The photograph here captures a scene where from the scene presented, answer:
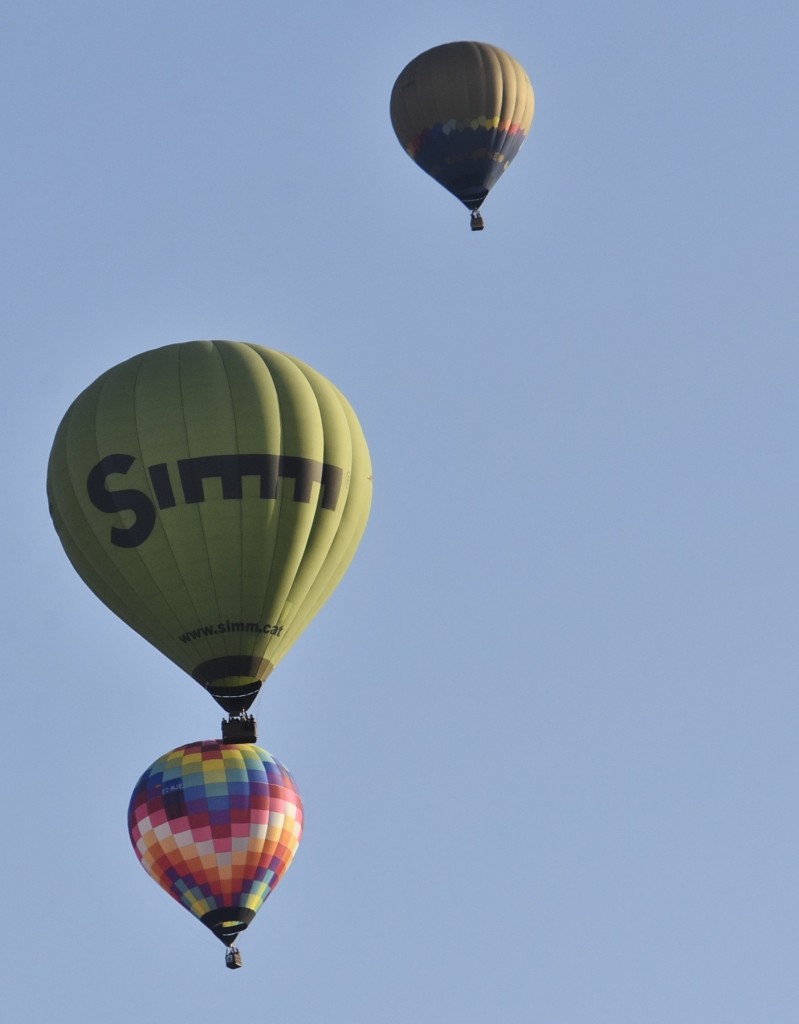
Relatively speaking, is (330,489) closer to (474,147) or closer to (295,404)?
(295,404)

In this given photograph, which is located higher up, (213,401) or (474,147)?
(474,147)

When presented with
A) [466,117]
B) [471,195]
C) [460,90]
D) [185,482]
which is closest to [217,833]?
[185,482]

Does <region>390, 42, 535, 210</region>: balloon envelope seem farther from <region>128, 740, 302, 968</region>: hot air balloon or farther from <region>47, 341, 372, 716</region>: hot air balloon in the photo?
<region>128, 740, 302, 968</region>: hot air balloon

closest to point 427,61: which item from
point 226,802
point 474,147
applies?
point 474,147

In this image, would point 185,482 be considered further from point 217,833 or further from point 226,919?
point 226,919

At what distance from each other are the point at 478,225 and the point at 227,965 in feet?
65.5

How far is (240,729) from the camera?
46562 millimetres

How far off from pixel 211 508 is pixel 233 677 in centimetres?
284

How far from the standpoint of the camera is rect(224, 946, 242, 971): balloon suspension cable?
151 ft

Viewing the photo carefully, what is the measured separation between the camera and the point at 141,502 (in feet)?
149

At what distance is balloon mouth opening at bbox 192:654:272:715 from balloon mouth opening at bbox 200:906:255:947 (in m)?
3.36

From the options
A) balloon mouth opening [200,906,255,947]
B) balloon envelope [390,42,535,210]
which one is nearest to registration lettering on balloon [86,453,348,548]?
balloon mouth opening [200,906,255,947]

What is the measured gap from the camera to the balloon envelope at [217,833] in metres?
46.5

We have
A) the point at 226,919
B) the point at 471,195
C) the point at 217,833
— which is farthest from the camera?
the point at 471,195
